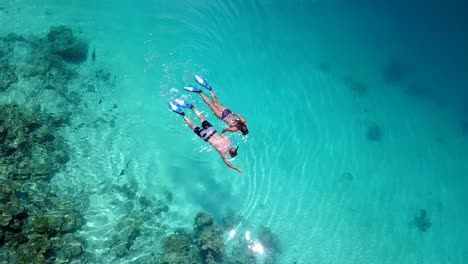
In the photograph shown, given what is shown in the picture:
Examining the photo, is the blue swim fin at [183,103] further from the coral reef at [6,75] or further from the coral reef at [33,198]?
the coral reef at [6,75]

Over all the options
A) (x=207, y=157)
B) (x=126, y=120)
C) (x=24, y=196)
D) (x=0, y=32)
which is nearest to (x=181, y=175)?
(x=207, y=157)

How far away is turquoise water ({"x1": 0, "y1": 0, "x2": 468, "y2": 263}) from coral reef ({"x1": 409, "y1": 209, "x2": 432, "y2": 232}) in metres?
0.53

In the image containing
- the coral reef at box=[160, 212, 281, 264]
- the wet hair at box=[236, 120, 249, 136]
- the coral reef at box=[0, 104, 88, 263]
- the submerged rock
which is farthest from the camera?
the submerged rock

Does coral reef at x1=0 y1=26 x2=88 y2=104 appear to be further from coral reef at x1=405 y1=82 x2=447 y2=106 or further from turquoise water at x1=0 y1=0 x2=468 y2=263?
coral reef at x1=405 y1=82 x2=447 y2=106

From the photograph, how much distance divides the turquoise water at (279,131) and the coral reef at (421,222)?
0.53 meters

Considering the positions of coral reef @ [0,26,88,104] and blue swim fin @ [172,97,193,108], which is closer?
blue swim fin @ [172,97,193,108]

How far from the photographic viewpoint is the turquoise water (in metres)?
16.8

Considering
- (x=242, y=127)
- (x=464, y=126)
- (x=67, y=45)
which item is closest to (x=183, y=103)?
(x=242, y=127)

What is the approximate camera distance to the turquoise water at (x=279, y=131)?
16844mm

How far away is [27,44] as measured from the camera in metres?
19.1

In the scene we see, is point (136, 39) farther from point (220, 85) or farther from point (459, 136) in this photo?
point (459, 136)

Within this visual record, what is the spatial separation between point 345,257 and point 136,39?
2161cm

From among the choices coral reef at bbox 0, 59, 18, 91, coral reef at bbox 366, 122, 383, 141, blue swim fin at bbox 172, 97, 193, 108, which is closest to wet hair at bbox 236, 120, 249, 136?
blue swim fin at bbox 172, 97, 193, 108

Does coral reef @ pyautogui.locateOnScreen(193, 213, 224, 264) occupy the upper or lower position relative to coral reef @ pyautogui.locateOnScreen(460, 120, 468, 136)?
lower
